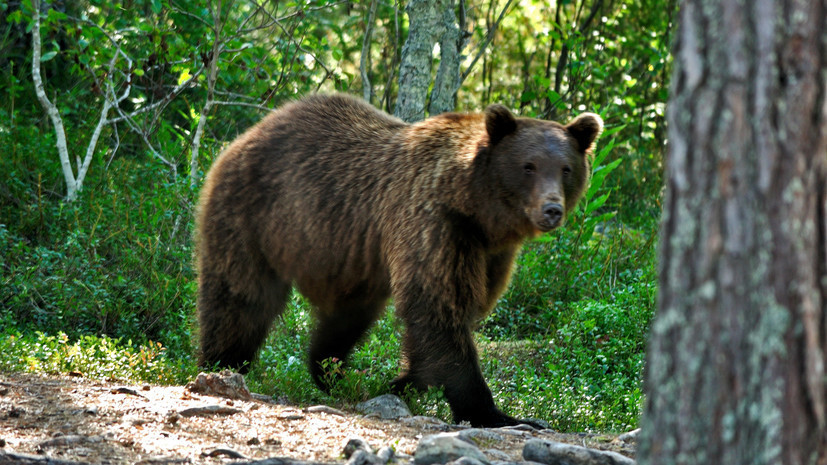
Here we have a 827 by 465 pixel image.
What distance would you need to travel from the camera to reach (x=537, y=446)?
11.5 ft

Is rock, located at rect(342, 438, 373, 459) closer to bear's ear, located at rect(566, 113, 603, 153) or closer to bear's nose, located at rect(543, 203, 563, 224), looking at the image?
bear's nose, located at rect(543, 203, 563, 224)

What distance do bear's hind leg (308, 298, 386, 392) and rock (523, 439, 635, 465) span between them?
2381mm

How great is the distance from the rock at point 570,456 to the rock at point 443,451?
0.31 m

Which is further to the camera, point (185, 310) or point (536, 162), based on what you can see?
point (185, 310)

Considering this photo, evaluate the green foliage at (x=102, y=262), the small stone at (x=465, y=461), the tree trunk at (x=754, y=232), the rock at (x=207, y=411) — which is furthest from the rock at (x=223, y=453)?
the green foliage at (x=102, y=262)

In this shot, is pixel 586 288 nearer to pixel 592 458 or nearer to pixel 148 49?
pixel 592 458

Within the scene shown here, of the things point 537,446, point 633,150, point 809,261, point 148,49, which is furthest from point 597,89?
point 809,261

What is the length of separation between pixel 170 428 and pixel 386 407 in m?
1.34

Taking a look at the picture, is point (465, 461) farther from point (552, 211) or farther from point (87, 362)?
point (87, 362)

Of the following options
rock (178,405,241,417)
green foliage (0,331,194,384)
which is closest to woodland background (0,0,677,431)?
green foliage (0,331,194,384)

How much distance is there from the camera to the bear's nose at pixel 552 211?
454 centimetres

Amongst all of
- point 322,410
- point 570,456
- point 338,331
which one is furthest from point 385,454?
point 338,331

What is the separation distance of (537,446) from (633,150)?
25.4 ft

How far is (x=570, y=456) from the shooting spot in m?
3.41
